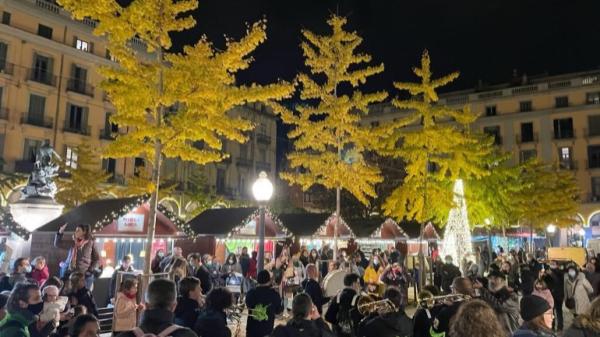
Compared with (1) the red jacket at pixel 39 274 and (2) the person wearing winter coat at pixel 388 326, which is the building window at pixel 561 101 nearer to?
(1) the red jacket at pixel 39 274

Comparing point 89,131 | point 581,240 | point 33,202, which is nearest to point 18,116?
point 89,131

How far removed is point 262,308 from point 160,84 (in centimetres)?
681

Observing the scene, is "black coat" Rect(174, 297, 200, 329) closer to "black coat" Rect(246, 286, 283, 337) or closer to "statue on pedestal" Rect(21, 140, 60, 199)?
"black coat" Rect(246, 286, 283, 337)

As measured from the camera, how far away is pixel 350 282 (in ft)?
23.4

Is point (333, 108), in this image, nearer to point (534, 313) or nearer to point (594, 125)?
point (534, 313)

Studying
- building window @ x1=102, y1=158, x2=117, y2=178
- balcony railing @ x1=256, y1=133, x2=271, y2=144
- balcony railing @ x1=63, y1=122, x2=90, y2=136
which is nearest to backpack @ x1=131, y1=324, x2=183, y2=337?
balcony railing @ x1=63, y1=122, x2=90, y2=136

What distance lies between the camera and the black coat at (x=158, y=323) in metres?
3.84

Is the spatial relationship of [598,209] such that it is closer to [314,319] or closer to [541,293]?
[541,293]

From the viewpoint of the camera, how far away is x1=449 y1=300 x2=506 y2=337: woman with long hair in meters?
3.42

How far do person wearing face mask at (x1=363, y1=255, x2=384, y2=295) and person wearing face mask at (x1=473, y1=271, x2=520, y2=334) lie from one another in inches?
72.1

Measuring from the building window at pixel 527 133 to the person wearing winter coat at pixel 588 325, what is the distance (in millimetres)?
49297

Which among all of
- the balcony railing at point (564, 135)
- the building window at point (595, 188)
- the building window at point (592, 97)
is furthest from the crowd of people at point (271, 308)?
the building window at point (592, 97)

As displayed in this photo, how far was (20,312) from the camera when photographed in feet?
15.5

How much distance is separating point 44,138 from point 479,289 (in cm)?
3389
